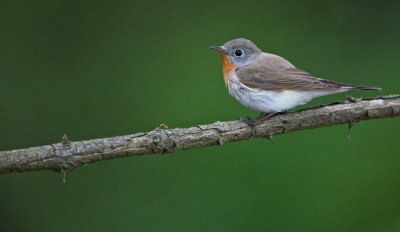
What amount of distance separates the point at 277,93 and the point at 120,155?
1.51 metres

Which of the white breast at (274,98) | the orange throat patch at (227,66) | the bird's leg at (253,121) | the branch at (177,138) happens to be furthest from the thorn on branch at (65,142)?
the orange throat patch at (227,66)

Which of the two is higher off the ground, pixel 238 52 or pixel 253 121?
pixel 238 52

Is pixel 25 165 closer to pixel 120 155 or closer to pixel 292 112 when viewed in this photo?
pixel 120 155

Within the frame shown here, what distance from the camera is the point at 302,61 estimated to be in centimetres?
739

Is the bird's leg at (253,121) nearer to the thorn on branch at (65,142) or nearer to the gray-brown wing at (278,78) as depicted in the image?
the gray-brown wing at (278,78)

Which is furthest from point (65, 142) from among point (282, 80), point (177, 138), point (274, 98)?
point (282, 80)

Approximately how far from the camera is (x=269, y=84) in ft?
18.4

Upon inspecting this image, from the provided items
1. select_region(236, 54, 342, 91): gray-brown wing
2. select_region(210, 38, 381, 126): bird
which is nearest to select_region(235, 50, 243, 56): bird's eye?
select_region(210, 38, 381, 126): bird

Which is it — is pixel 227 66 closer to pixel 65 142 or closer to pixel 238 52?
pixel 238 52

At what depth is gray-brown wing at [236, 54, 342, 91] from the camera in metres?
5.45

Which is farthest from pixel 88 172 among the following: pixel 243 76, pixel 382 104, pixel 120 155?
pixel 382 104

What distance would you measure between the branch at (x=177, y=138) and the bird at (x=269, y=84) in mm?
148

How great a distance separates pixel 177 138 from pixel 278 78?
4.08ft

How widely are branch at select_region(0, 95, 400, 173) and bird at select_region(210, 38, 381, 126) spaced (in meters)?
0.15
